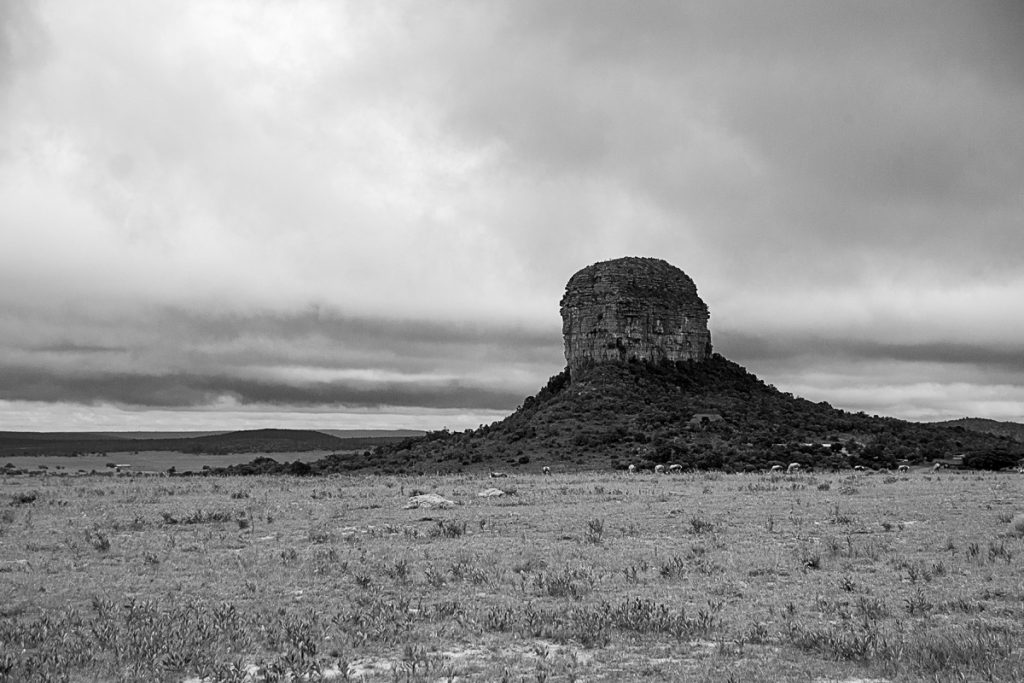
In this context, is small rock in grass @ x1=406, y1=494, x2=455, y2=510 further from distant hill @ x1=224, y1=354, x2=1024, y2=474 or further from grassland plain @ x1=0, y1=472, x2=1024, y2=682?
distant hill @ x1=224, y1=354, x2=1024, y2=474

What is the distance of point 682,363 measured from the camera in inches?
4400

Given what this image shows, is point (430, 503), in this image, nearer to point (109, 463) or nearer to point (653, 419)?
point (653, 419)

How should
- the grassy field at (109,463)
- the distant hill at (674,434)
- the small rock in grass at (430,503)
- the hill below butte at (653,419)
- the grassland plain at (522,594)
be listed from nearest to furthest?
1. the grassland plain at (522,594)
2. the small rock in grass at (430,503)
3. the distant hill at (674,434)
4. the hill below butte at (653,419)
5. the grassy field at (109,463)

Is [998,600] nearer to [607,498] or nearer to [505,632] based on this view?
[505,632]

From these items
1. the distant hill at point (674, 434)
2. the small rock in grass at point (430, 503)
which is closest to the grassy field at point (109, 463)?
the distant hill at point (674, 434)

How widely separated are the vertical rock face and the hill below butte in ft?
0.56

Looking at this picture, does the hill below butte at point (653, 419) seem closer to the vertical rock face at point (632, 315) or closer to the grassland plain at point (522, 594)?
the vertical rock face at point (632, 315)

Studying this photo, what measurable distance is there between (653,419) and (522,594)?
246ft

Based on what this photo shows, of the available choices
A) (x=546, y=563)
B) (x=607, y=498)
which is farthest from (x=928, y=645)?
(x=607, y=498)

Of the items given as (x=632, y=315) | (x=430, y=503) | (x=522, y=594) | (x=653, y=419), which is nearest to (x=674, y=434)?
(x=653, y=419)

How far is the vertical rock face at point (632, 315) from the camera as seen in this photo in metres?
108

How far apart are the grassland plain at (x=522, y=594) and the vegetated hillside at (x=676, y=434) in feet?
146

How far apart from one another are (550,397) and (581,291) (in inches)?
685

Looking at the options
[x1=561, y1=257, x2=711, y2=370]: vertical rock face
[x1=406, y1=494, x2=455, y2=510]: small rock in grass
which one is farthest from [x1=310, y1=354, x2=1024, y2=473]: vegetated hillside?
[x1=406, y1=494, x2=455, y2=510]: small rock in grass
